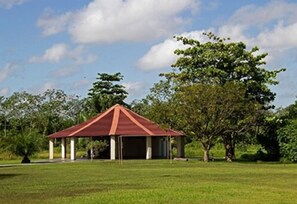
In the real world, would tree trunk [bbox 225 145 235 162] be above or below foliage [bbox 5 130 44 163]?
below

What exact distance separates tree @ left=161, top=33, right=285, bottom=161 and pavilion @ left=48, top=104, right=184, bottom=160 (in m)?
6.71

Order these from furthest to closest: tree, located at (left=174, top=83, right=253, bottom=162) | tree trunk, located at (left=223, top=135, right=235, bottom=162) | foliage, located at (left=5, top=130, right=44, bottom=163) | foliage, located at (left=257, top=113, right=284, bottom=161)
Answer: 1. tree trunk, located at (left=223, top=135, right=235, bottom=162)
2. foliage, located at (left=5, top=130, right=44, bottom=163)
3. foliage, located at (left=257, top=113, right=284, bottom=161)
4. tree, located at (left=174, top=83, right=253, bottom=162)

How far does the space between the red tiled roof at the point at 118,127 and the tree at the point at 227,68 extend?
6.94 metres

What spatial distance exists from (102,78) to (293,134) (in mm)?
41860

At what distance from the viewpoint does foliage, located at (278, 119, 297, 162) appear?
5719 cm

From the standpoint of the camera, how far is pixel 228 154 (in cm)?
6084

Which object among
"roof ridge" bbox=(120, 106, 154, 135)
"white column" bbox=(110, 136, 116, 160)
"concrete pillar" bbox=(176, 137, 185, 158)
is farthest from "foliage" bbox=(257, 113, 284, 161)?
"white column" bbox=(110, 136, 116, 160)

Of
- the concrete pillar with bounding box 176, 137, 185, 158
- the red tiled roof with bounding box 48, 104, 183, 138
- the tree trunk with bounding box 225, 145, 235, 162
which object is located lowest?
the tree trunk with bounding box 225, 145, 235, 162

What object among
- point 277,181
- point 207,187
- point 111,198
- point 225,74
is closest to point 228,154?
point 225,74

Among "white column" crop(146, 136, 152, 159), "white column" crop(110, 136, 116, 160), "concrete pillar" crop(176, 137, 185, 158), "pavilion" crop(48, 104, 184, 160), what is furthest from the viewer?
"concrete pillar" crop(176, 137, 185, 158)

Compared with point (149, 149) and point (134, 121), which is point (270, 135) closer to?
point (149, 149)

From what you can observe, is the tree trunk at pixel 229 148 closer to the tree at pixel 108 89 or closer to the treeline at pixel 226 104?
the treeline at pixel 226 104

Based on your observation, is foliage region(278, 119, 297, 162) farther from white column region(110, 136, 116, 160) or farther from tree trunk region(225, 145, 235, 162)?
white column region(110, 136, 116, 160)

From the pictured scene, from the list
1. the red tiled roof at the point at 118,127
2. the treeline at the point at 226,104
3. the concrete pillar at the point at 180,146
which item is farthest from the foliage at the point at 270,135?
the concrete pillar at the point at 180,146
